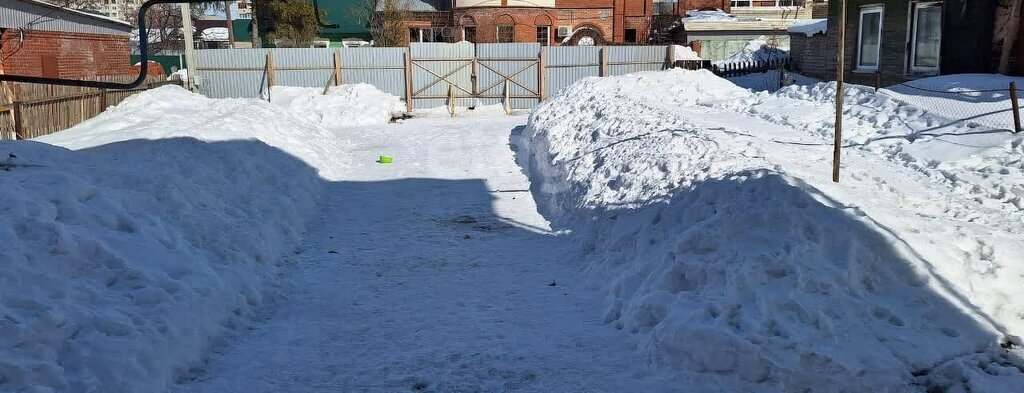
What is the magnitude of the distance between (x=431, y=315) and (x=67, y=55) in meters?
18.8

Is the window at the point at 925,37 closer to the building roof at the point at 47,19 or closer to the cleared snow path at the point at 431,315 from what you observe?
the cleared snow path at the point at 431,315

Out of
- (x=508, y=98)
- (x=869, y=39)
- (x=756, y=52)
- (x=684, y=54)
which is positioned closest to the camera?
(x=869, y=39)

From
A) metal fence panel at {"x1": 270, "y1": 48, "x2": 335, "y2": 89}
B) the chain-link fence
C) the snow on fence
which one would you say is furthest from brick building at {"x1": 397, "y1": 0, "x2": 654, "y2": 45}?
the chain-link fence

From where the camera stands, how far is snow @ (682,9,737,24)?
123 ft

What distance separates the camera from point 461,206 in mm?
11742

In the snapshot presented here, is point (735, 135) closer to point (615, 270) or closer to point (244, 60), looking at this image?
point (615, 270)

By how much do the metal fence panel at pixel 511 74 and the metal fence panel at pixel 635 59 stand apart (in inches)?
100

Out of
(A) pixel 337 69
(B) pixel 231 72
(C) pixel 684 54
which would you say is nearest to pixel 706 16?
(C) pixel 684 54

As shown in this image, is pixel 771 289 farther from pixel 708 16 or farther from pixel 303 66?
pixel 708 16

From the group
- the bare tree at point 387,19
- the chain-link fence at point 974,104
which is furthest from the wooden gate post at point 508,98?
the bare tree at point 387,19

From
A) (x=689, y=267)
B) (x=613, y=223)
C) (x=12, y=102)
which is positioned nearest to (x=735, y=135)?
(x=613, y=223)

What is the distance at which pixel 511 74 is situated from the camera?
1042 inches

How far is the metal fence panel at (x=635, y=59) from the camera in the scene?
26.8 m

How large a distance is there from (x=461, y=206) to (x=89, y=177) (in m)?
5.24
